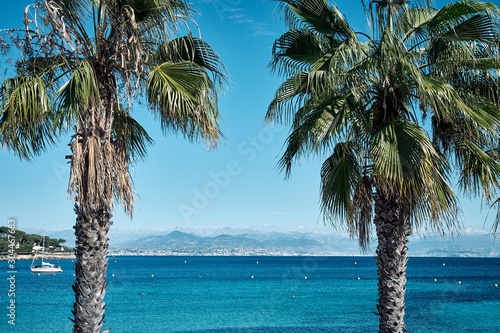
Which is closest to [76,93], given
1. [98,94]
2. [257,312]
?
[98,94]

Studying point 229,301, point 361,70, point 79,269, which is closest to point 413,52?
point 361,70

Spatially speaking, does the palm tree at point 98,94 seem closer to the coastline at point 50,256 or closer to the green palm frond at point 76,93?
the green palm frond at point 76,93

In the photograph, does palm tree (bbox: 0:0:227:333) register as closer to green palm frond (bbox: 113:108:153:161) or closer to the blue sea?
green palm frond (bbox: 113:108:153:161)

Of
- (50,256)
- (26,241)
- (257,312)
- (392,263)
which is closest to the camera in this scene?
(392,263)

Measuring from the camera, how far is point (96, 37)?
7.97 metres

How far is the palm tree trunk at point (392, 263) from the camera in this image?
865cm

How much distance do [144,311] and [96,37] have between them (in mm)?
31496

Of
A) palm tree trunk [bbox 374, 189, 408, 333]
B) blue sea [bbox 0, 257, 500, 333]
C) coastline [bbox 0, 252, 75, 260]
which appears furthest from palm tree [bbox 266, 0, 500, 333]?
coastline [bbox 0, 252, 75, 260]

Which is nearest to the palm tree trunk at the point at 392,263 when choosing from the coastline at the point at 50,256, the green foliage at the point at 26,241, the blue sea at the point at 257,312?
the blue sea at the point at 257,312

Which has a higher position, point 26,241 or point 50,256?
point 26,241

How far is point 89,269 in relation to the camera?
784 cm

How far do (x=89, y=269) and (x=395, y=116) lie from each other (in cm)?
539

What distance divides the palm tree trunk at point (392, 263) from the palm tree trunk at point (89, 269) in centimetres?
446

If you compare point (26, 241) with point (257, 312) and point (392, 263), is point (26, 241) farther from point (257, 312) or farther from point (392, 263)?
point (392, 263)
